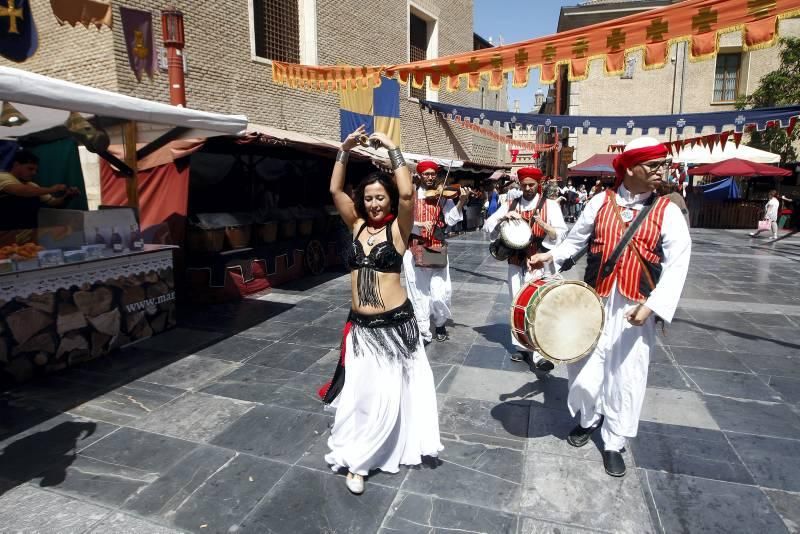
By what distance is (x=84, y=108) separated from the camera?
4.10m

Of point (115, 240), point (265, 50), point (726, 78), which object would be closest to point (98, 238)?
point (115, 240)

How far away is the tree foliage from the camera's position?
1888 cm

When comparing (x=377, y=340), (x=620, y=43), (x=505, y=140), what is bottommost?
(x=377, y=340)

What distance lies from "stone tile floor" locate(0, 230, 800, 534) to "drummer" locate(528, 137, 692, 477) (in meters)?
0.43

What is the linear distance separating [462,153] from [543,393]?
21480 millimetres

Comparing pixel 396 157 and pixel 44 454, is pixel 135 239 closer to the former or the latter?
pixel 44 454

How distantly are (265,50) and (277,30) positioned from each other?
81cm

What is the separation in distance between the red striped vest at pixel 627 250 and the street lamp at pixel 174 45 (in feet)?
22.1

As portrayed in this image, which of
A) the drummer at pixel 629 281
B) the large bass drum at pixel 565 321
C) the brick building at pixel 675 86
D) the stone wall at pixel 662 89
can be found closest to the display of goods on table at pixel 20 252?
the large bass drum at pixel 565 321

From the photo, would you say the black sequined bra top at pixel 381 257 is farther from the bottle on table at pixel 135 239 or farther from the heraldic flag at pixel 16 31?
the heraldic flag at pixel 16 31

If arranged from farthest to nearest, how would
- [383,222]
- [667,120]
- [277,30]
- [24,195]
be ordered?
[277,30] → [667,120] → [24,195] → [383,222]

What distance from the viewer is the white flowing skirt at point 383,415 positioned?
2879 millimetres

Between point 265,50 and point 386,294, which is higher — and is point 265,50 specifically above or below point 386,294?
above

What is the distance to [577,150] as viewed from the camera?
990 inches
